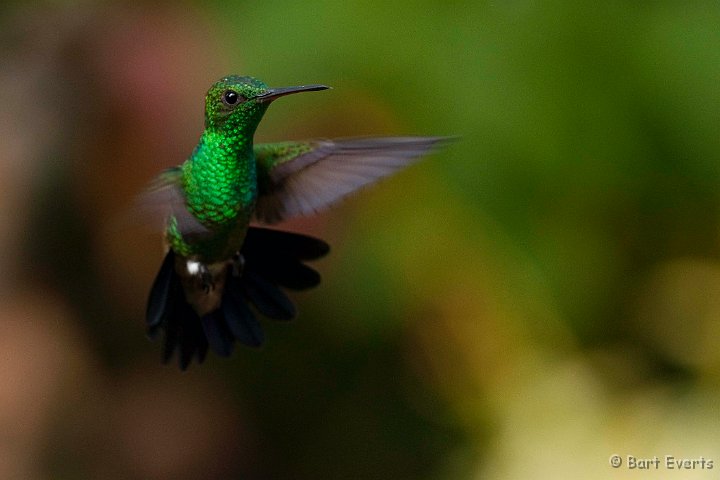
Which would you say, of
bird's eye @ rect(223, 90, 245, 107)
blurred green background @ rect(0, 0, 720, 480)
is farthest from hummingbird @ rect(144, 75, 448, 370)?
blurred green background @ rect(0, 0, 720, 480)

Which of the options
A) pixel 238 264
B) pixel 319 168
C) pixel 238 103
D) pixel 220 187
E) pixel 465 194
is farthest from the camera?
pixel 465 194

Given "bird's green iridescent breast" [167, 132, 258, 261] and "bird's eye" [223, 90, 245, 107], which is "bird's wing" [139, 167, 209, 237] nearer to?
"bird's green iridescent breast" [167, 132, 258, 261]

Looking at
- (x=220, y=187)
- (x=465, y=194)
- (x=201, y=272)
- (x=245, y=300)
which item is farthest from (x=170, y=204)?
(x=465, y=194)

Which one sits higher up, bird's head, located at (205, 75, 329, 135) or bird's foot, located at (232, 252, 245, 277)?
bird's head, located at (205, 75, 329, 135)

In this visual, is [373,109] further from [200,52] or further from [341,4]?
[200,52]

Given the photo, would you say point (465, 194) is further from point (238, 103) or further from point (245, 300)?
point (238, 103)

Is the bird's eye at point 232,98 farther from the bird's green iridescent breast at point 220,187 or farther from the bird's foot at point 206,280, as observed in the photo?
the bird's foot at point 206,280
